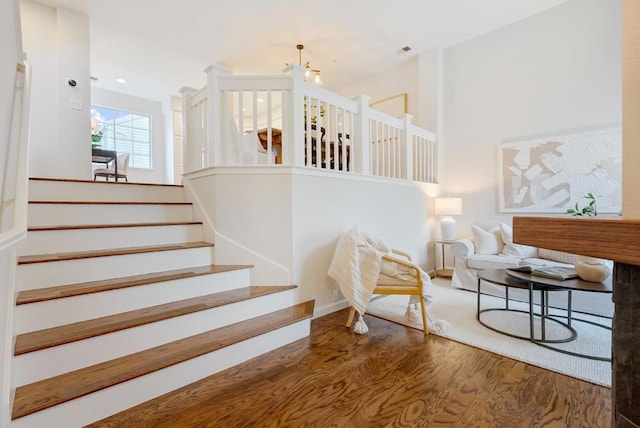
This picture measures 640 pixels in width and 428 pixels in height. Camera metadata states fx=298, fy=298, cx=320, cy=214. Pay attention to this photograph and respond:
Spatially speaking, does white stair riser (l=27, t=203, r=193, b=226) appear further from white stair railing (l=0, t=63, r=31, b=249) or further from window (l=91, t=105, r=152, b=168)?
window (l=91, t=105, r=152, b=168)

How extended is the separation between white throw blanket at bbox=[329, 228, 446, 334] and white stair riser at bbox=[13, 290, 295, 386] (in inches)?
27.1

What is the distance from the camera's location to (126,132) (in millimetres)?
6797

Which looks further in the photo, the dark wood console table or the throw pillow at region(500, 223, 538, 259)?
the throw pillow at region(500, 223, 538, 259)

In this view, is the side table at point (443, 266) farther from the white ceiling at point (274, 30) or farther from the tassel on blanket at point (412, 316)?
the white ceiling at point (274, 30)

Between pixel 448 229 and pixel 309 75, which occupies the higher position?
pixel 309 75

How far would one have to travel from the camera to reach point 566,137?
11.7 ft

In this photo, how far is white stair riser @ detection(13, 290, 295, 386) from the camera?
1.46 metres

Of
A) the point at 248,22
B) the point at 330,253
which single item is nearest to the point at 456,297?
the point at 330,253

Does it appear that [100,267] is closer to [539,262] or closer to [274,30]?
[274,30]

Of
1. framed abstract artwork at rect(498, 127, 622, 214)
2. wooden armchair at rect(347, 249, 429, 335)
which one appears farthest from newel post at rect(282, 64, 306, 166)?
framed abstract artwork at rect(498, 127, 622, 214)

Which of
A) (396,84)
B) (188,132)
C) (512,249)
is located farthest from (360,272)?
(396,84)

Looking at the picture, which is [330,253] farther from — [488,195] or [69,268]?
[488,195]

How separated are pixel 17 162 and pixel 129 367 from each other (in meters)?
1.26

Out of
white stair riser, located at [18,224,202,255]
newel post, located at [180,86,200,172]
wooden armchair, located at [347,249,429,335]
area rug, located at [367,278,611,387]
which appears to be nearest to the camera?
area rug, located at [367,278,611,387]
